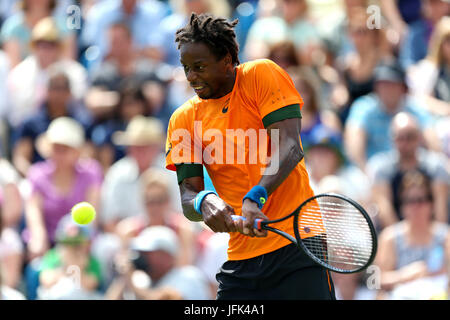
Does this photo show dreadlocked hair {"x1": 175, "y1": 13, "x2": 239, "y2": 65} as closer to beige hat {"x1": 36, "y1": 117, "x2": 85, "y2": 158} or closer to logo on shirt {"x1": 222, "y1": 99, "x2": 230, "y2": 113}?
logo on shirt {"x1": 222, "y1": 99, "x2": 230, "y2": 113}

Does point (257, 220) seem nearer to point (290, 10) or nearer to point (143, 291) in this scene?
point (143, 291)

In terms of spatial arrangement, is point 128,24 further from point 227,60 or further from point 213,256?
point 227,60

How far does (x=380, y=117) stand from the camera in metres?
7.16

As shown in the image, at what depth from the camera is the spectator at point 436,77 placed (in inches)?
290

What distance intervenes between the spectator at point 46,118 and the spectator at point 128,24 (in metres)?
0.63

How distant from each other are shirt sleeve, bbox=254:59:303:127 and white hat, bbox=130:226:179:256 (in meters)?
2.74

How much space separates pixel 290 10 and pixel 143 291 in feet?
10.8

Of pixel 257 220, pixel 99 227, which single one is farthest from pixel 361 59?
pixel 257 220

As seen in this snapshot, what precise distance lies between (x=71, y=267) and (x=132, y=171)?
1.12m

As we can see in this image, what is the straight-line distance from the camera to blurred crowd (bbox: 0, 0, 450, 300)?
20.9ft

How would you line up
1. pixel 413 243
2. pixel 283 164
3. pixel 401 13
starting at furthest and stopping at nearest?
pixel 401 13 → pixel 413 243 → pixel 283 164

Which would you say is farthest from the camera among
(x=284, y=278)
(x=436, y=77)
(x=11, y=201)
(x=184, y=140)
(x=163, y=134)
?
(x=436, y=77)

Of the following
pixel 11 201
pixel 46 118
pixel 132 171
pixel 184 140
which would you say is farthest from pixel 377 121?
pixel 184 140

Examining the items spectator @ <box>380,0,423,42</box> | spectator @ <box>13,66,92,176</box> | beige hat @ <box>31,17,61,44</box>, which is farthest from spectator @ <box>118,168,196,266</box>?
spectator @ <box>380,0,423,42</box>
